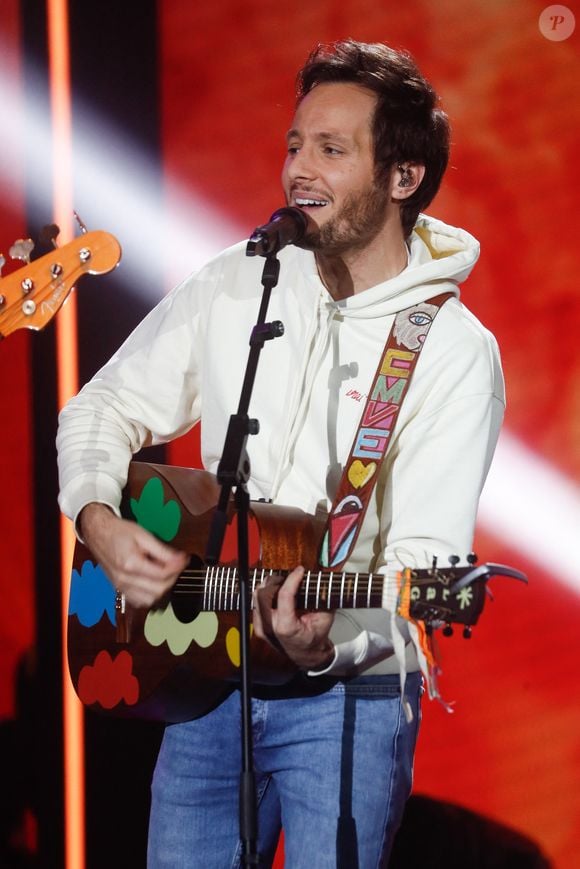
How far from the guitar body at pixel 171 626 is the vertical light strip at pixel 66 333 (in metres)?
0.99

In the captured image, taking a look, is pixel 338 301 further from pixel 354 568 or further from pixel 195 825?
pixel 195 825

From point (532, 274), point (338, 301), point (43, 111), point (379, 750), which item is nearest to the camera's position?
point (379, 750)

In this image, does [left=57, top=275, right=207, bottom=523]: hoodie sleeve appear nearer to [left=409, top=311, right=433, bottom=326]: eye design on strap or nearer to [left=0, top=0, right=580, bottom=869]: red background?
[left=409, top=311, right=433, bottom=326]: eye design on strap

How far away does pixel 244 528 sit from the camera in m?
→ 1.79

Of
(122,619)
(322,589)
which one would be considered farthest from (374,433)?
(122,619)

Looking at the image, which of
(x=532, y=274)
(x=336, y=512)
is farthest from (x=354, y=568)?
(x=532, y=274)

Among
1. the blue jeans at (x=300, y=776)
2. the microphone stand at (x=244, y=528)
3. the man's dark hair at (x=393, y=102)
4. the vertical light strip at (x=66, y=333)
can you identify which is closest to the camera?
the microphone stand at (x=244, y=528)

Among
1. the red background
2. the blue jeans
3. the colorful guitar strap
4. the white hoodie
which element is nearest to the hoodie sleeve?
the white hoodie

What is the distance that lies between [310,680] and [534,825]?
1444 millimetres

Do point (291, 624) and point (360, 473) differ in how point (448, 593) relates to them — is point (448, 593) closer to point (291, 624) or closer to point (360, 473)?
point (291, 624)

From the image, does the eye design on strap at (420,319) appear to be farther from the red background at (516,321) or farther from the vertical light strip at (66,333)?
the vertical light strip at (66,333)

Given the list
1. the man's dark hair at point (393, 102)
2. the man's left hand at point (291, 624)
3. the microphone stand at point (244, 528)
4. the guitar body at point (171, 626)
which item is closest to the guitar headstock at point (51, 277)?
the guitar body at point (171, 626)

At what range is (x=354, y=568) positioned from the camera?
2287mm

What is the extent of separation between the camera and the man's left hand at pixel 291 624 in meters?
1.96
